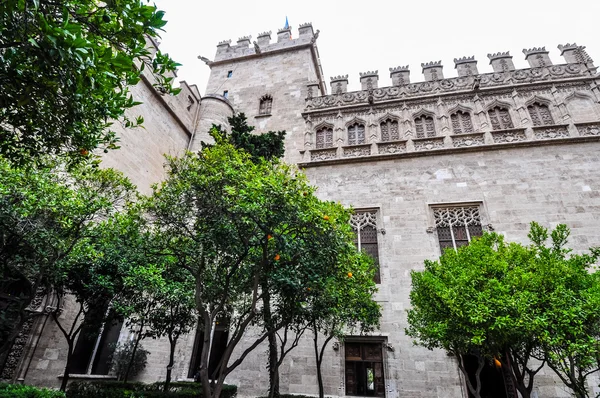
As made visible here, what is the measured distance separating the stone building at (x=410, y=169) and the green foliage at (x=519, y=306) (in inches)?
161

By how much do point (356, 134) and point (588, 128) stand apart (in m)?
9.20

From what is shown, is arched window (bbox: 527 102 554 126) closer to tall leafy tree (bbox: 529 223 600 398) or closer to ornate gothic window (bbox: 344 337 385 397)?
tall leafy tree (bbox: 529 223 600 398)

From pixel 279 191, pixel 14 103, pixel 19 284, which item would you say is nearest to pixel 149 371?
pixel 19 284

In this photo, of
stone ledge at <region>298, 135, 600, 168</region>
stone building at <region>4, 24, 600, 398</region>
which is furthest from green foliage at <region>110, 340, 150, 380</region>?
stone ledge at <region>298, 135, 600, 168</region>

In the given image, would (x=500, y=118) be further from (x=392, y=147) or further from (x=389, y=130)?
(x=392, y=147)

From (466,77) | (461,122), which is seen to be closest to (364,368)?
(461,122)

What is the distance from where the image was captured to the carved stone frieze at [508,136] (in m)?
13.1

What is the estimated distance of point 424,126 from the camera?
14719 millimetres

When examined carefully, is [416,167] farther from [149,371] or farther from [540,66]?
[149,371]

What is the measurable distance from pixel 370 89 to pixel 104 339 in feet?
53.6

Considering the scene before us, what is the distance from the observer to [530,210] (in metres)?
11.6

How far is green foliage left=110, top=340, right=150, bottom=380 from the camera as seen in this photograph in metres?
11.2

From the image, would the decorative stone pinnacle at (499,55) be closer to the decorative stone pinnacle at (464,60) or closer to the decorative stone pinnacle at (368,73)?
the decorative stone pinnacle at (464,60)

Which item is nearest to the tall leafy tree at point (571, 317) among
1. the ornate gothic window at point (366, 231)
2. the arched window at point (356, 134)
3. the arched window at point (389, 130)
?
the ornate gothic window at point (366, 231)
